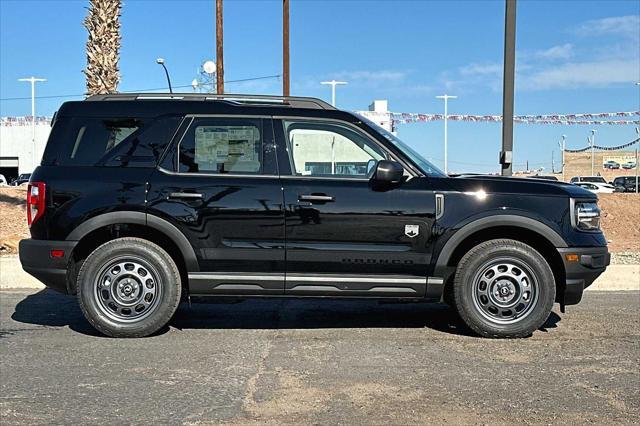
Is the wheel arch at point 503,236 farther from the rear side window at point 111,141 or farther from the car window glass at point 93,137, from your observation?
the car window glass at point 93,137

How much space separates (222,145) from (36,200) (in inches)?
65.4

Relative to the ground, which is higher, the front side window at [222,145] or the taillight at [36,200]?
the front side window at [222,145]

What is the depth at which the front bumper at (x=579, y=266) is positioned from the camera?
17.1ft

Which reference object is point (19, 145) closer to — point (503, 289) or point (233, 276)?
point (233, 276)

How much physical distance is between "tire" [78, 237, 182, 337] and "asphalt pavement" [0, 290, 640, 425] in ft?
0.56

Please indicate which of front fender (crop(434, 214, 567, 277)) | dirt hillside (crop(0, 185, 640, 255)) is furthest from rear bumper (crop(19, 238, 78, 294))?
dirt hillside (crop(0, 185, 640, 255))

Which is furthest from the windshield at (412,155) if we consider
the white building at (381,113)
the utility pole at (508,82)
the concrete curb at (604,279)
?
the white building at (381,113)

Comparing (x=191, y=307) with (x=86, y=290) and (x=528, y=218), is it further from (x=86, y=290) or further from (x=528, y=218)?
(x=528, y=218)

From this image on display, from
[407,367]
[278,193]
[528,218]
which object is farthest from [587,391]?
[278,193]

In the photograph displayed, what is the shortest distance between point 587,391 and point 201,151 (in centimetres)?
353

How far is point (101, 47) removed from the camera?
15.0 metres

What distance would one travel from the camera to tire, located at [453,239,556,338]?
17.2 ft

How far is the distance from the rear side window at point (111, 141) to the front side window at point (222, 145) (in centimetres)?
20

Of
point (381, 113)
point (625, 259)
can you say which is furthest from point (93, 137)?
point (381, 113)
